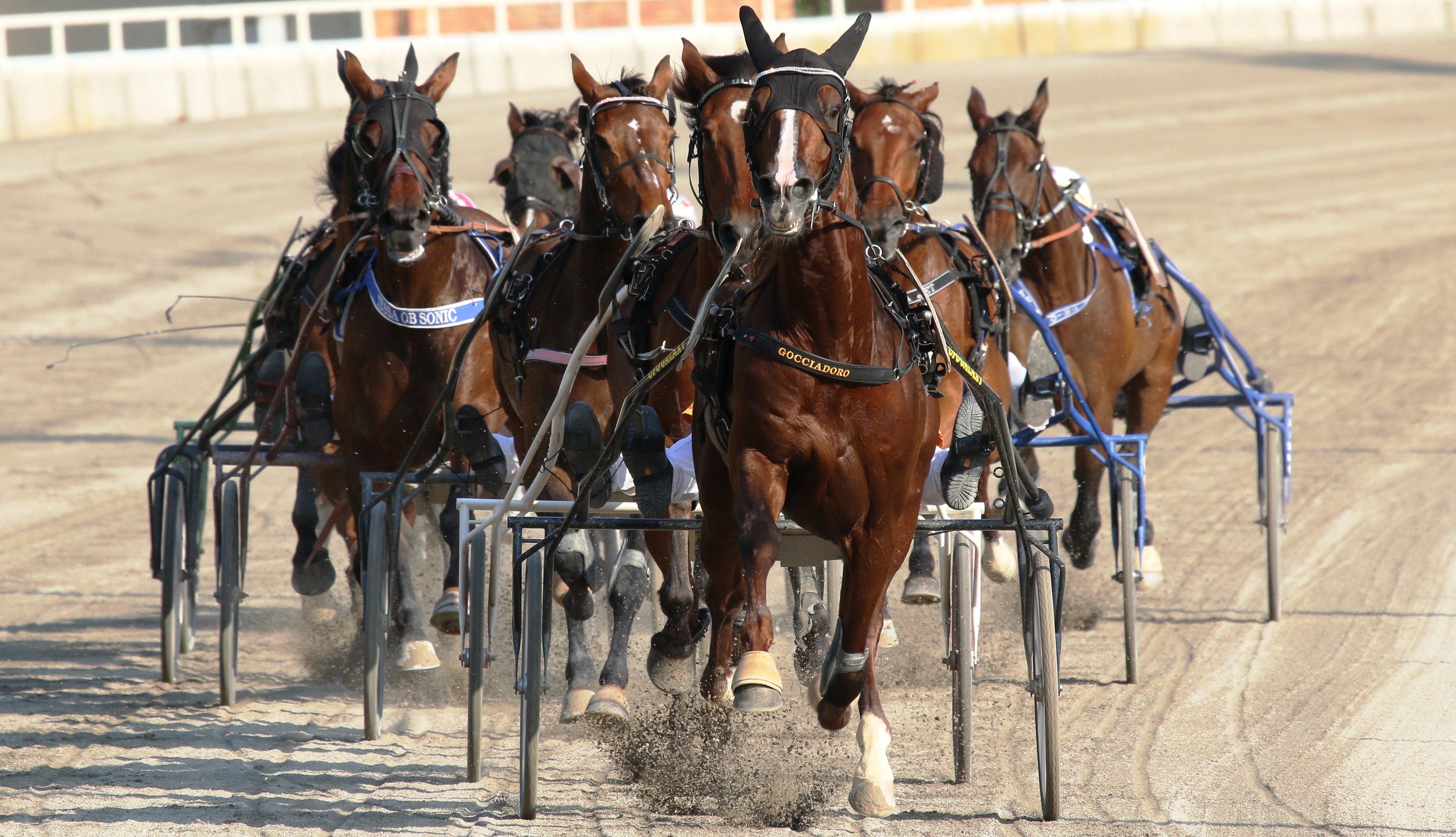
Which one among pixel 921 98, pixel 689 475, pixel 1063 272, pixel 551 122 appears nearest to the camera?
pixel 689 475

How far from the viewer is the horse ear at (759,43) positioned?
4125mm

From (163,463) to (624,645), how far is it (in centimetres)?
263

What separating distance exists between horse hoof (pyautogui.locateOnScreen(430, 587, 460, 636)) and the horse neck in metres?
2.36

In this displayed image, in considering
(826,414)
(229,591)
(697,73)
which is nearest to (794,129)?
(826,414)

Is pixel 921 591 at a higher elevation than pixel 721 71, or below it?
below

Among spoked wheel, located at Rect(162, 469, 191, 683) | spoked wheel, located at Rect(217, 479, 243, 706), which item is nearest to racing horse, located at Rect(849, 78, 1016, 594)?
spoked wheel, located at Rect(217, 479, 243, 706)

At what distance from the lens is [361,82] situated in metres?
6.12

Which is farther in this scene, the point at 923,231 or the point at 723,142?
the point at 923,231

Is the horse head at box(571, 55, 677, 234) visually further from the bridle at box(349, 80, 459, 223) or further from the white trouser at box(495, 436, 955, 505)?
the white trouser at box(495, 436, 955, 505)

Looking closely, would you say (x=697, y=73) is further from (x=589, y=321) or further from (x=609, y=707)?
(x=609, y=707)

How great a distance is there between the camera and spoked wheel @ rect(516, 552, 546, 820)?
4711mm

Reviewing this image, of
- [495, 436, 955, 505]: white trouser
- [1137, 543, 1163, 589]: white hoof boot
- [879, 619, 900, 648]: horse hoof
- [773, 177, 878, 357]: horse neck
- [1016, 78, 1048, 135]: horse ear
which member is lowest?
[1137, 543, 1163, 589]: white hoof boot

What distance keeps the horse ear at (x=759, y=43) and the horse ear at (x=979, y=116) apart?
351cm

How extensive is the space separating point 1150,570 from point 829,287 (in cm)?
427
